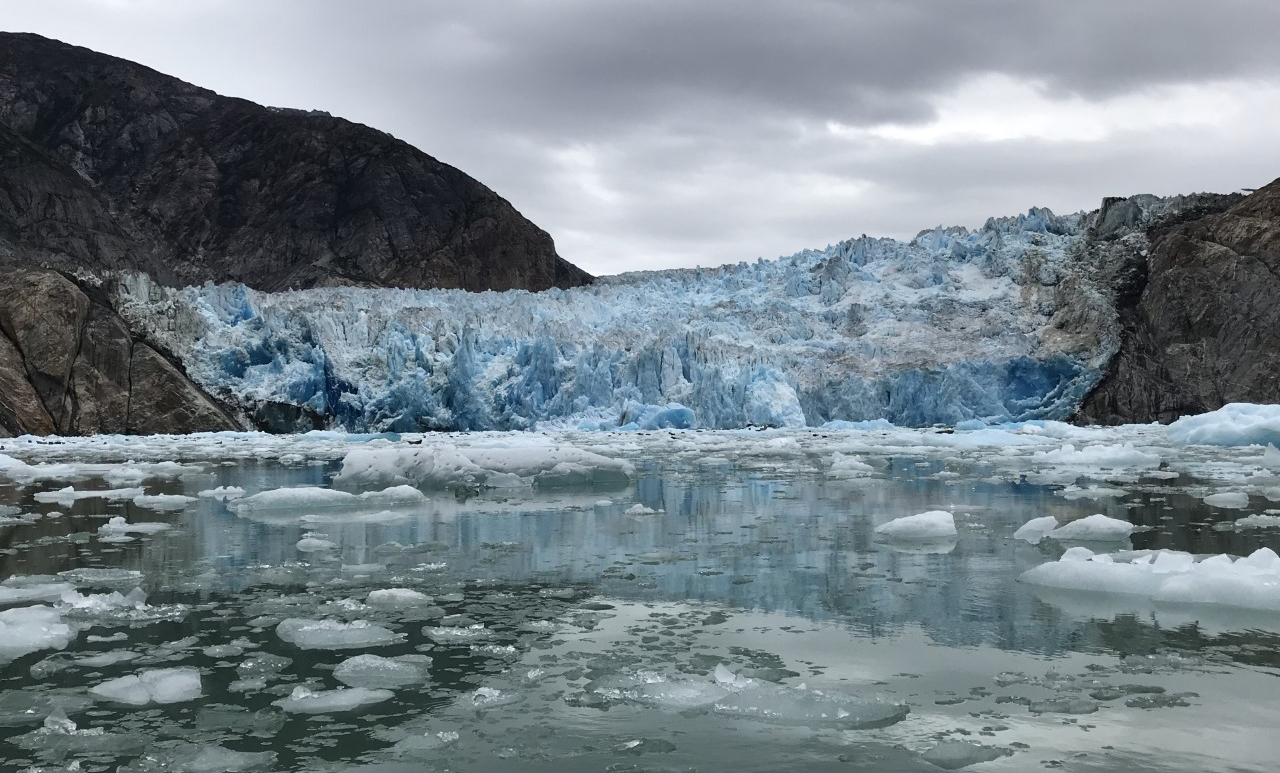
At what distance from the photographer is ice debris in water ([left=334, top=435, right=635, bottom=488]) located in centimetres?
1034

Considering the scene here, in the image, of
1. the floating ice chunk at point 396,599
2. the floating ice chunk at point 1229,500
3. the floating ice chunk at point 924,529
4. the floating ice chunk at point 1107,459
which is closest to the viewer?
the floating ice chunk at point 396,599

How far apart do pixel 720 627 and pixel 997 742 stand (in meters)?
1.59

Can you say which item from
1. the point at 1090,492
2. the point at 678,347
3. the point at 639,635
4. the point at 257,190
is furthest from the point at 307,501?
the point at 257,190

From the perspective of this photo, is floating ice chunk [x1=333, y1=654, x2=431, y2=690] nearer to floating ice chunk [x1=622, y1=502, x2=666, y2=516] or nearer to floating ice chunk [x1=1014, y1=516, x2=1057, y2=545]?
floating ice chunk [x1=1014, y1=516, x2=1057, y2=545]

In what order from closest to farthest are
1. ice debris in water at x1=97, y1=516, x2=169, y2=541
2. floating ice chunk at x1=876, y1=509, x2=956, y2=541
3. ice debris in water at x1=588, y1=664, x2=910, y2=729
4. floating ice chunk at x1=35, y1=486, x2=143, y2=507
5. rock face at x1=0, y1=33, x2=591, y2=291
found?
ice debris in water at x1=588, y1=664, x2=910, y2=729
floating ice chunk at x1=876, y1=509, x2=956, y2=541
ice debris in water at x1=97, y1=516, x2=169, y2=541
floating ice chunk at x1=35, y1=486, x2=143, y2=507
rock face at x1=0, y1=33, x2=591, y2=291

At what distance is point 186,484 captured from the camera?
1138 centimetres

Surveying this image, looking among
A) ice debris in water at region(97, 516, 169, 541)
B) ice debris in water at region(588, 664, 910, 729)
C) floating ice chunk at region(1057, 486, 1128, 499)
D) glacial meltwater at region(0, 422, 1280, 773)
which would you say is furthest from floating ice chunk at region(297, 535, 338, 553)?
floating ice chunk at region(1057, 486, 1128, 499)

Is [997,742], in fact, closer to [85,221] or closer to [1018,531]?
[1018,531]

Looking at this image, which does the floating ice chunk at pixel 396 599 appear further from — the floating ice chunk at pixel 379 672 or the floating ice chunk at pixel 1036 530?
the floating ice chunk at pixel 1036 530

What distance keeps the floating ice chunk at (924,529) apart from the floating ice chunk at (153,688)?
4.61 metres

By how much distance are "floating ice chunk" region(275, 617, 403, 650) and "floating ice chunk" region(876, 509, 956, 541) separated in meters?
→ 3.76


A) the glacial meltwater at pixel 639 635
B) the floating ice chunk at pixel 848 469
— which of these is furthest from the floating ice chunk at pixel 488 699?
the floating ice chunk at pixel 848 469

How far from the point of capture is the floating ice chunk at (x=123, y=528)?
7.01 metres

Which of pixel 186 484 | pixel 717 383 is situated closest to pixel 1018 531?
pixel 186 484
